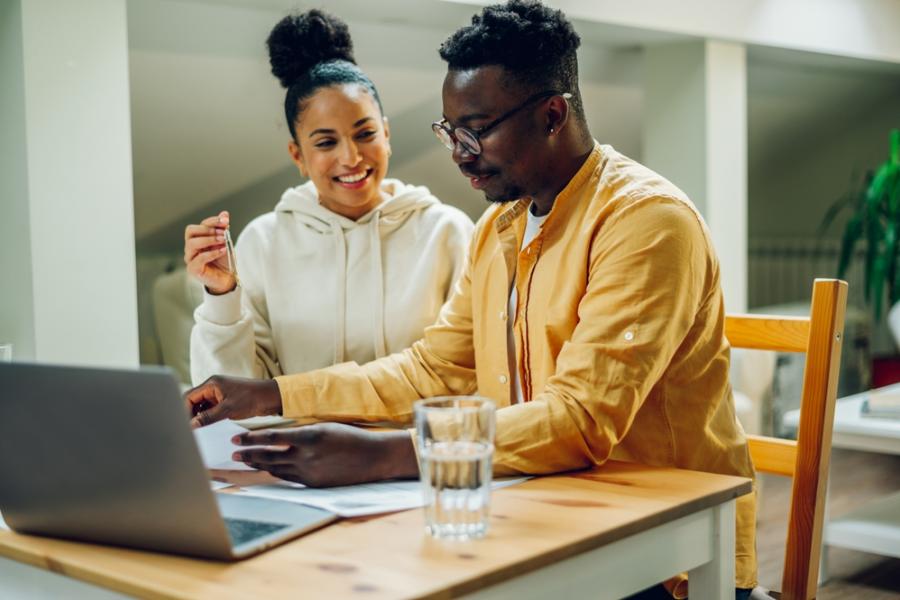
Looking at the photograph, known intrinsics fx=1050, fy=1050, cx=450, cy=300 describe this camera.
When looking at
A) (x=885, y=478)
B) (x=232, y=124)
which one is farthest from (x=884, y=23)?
(x=232, y=124)

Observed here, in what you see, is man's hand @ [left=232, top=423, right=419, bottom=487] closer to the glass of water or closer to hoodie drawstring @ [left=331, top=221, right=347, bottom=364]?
the glass of water

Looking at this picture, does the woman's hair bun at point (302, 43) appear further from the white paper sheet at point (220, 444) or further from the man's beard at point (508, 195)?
the white paper sheet at point (220, 444)

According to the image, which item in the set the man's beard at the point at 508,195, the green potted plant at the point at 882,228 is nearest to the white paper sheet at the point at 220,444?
the man's beard at the point at 508,195

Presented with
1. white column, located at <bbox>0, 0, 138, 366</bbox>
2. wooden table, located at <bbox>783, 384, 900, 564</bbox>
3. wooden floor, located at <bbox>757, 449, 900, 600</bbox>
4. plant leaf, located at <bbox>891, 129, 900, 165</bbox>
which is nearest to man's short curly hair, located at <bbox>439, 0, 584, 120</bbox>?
white column, located at <bbox>0, 0, 138, 366</bbox>

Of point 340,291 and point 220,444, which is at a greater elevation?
point 340,291

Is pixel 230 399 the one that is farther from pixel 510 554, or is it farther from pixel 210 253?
pixel 510 554

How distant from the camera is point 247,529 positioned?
3.37 feet

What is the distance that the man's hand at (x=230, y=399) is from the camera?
152 cm

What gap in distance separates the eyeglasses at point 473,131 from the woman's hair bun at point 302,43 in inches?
24.0

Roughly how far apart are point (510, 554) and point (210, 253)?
98cm

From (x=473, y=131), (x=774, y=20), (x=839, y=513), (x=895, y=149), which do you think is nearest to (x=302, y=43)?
(x=473, y=131)

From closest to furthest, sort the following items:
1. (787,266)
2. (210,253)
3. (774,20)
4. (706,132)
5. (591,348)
A: (591,348)
(210,253)
(706,132)
(774,20)
(787,266)

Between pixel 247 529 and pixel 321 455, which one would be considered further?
pixel 321 455

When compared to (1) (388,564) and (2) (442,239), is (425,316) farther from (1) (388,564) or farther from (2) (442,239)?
(1) (388,564)
